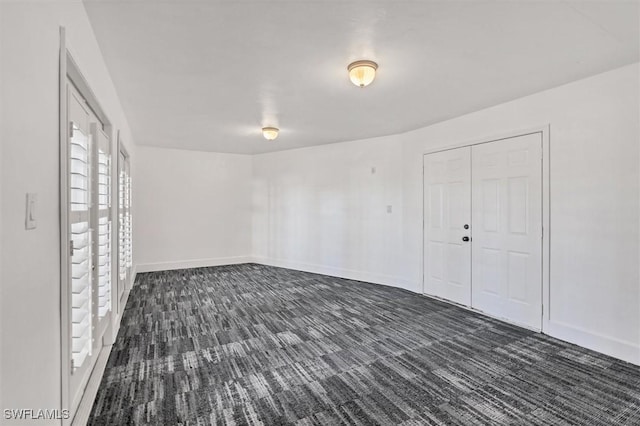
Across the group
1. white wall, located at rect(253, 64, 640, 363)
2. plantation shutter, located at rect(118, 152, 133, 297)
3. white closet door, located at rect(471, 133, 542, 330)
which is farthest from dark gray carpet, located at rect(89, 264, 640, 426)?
plantation shutter, located at rect(118, 152, 133, 297)

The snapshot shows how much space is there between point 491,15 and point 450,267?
320 centimetres

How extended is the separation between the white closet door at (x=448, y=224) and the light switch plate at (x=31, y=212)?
165 inches

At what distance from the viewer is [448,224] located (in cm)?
440

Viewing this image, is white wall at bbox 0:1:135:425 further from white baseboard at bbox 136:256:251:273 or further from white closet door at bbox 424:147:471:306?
white baseboard at bbox 136:256:251:273

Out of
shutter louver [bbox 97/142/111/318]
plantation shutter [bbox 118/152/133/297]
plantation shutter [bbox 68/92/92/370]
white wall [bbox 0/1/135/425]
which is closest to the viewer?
white wall [bbox 0/1/135/425]

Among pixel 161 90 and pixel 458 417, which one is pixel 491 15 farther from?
pixel 161 90

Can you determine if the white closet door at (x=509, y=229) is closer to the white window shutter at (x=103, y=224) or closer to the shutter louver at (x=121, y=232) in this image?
the white window shutter at (x=103, y=224)

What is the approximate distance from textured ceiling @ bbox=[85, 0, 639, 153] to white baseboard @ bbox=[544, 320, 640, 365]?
2.38 meters

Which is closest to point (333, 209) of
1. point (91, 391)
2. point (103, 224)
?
point (103, 224)

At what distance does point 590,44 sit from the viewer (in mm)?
2365

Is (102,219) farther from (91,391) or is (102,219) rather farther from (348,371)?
(348,371)

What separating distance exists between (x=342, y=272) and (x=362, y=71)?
404 cm

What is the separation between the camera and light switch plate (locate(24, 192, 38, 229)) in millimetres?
1099

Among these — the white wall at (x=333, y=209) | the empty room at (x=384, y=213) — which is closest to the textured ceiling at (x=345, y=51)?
the empty room at (x=384, y=213)
